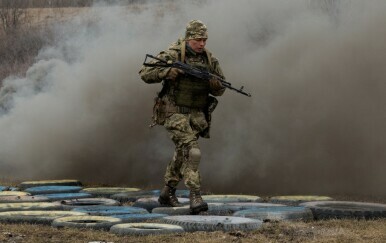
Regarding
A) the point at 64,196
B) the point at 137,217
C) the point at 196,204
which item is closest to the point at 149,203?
the point at 196,204

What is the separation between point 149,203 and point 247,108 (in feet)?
11.4

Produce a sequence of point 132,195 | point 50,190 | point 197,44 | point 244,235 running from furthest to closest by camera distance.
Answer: point 50,190, point 132,195, point 197,44, point 244,235

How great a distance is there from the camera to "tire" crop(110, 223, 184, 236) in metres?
7.27

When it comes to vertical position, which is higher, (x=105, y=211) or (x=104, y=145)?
(x=104, y=145)

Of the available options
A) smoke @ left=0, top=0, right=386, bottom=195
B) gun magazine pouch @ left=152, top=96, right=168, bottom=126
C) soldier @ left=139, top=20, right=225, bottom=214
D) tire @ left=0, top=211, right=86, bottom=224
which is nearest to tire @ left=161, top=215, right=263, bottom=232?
soldier @ left=139, top=20, right=225, bottom=214

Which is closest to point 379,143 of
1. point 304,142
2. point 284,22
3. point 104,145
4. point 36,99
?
point 304,142

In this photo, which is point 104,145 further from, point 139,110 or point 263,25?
point 263,25

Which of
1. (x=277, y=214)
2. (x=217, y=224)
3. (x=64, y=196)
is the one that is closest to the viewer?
(x=217, y=224)

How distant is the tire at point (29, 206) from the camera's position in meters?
9.12

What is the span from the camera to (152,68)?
9.02 metres

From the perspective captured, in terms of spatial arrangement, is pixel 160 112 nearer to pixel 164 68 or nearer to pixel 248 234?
pixel 164 68

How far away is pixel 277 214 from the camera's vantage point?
8.40 metres

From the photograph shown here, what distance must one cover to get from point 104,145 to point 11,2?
3405cm

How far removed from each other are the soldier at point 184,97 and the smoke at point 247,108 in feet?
10.0
